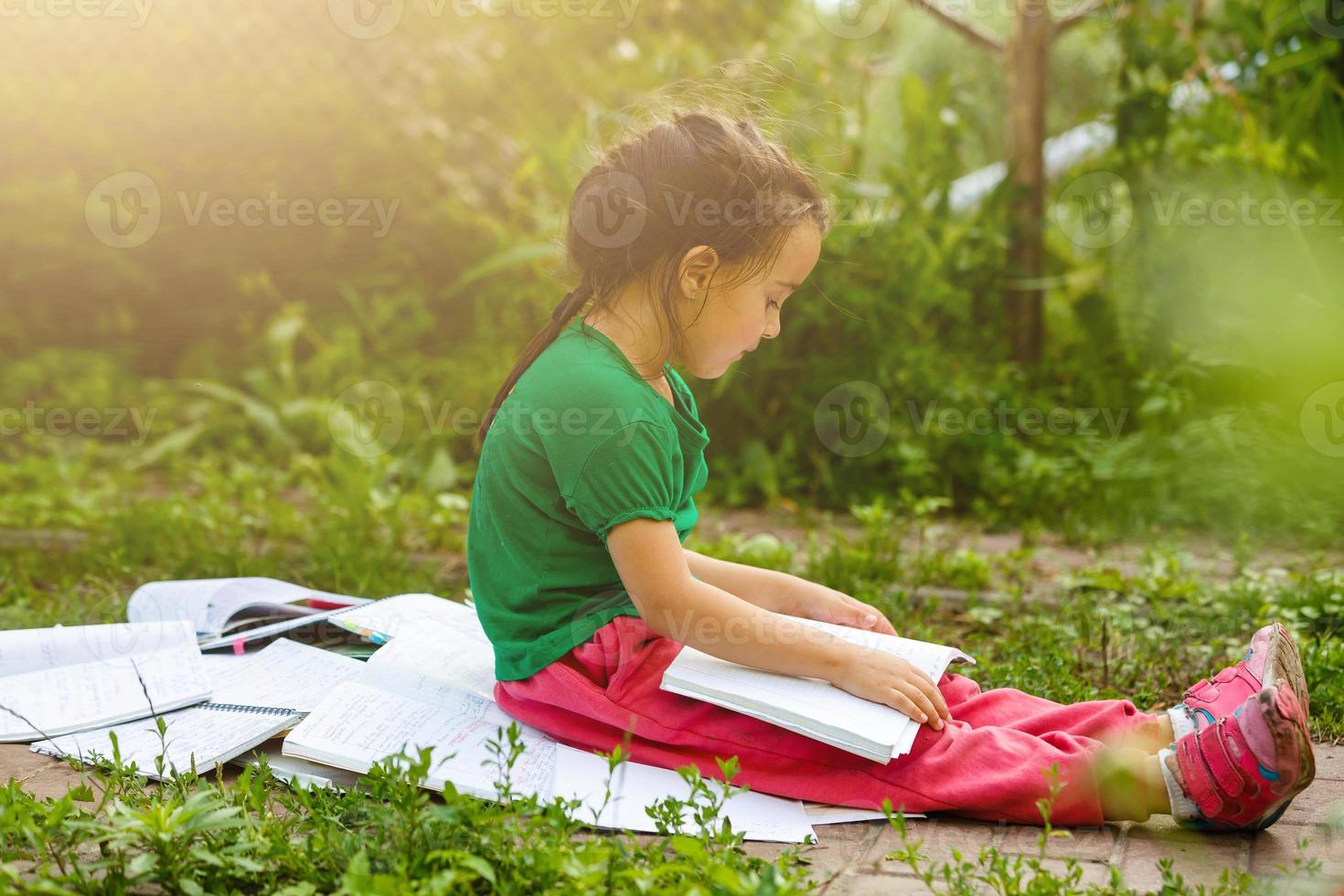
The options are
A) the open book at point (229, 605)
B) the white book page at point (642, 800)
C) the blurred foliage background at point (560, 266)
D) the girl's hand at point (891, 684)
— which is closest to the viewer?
the white book page at point (642, 800)

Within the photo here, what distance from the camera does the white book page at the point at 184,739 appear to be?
82.3 inches

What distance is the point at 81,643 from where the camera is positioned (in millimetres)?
2623

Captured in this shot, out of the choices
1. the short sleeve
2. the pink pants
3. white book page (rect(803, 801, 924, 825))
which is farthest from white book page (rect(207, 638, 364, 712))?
white book page (rect(803, 801, 924, 825))

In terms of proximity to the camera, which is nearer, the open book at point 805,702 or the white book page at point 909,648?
the open book at point 805,702

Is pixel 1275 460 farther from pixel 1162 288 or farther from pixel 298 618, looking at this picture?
pixel 298 618

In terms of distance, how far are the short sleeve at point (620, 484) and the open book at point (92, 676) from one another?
3.15 ft

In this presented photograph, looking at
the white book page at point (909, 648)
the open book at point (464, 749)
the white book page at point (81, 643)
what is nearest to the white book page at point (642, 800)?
the open book at point (464, 749)

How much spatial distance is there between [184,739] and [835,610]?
4.19ft

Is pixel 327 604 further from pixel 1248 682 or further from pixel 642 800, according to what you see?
pixel 1248 682

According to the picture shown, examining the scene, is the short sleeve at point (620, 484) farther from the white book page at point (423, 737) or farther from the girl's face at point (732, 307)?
the white book page at point (423, 737)

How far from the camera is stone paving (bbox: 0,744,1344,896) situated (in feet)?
5.71

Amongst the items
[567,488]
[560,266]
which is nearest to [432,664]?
[567,488]

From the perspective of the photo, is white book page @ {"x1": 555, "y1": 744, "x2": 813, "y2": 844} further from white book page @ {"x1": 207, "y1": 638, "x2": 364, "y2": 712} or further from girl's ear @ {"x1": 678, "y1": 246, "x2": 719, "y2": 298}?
girl's ear @ {"x1": 678, "y1": 246, "x2": 719, "y2": 298}

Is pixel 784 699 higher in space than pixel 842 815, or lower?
higher
